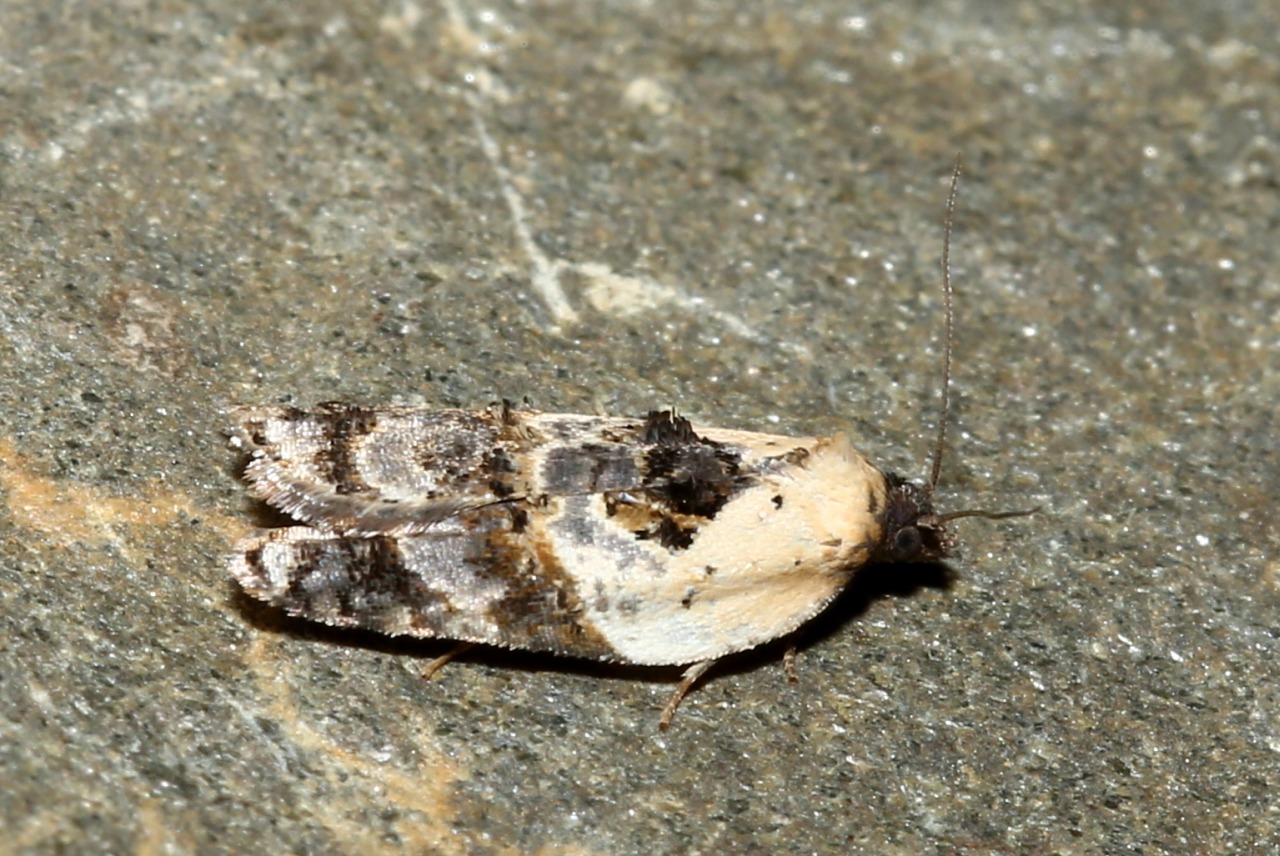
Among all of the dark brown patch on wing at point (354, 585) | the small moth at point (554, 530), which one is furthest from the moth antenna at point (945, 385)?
the dark brown patch on wing at point (354, 585)

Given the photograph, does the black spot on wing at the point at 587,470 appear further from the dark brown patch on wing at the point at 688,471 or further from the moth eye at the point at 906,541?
the moth eye at the point at 906,541

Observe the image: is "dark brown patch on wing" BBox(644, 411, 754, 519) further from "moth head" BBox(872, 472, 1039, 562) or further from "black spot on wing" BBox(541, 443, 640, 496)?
"moth head" BBox(872, 472, 1039, 562)

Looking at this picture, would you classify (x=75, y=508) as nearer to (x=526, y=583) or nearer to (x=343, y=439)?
(x=343, y=439)

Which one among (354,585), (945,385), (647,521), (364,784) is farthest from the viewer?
(945,385)

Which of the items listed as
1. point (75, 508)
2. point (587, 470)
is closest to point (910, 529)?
point (587, 470)

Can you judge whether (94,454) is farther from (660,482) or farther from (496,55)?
(496,55)
